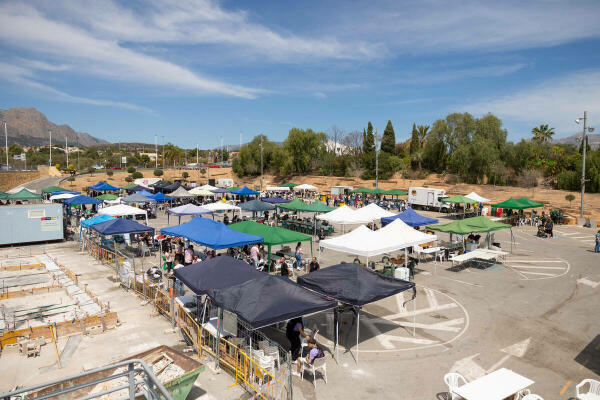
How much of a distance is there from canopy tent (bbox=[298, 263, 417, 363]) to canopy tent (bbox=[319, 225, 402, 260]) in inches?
123

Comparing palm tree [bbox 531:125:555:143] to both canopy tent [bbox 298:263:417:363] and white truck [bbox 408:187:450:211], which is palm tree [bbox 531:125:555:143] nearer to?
white truck [bbox 408:187:450:211]

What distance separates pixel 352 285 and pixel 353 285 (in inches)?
1.1

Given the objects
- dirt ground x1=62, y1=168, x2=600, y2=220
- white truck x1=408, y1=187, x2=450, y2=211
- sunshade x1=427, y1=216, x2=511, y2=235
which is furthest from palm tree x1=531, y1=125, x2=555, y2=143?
sunshade x1=427, y1=216, x2=511, y2=235

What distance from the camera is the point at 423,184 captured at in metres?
63.8

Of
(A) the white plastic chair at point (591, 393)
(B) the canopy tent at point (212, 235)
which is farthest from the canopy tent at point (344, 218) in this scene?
(A) the white plastic chair at point (591, 393)

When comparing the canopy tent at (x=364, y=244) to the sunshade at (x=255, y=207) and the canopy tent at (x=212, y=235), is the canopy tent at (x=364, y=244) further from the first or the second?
the sunshade at (x=255, y=207)

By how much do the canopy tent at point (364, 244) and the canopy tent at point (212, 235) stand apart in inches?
131

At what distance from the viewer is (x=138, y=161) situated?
135875 mm

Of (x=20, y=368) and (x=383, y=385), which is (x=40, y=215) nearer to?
(x=20, y=368)

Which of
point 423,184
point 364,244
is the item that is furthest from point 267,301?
point 423,184

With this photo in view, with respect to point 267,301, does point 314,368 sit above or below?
below

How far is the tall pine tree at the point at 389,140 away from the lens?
268 ft

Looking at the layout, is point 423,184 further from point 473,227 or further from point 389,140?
point 473,227

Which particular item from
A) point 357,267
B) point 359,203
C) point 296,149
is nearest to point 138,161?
point 296,149
